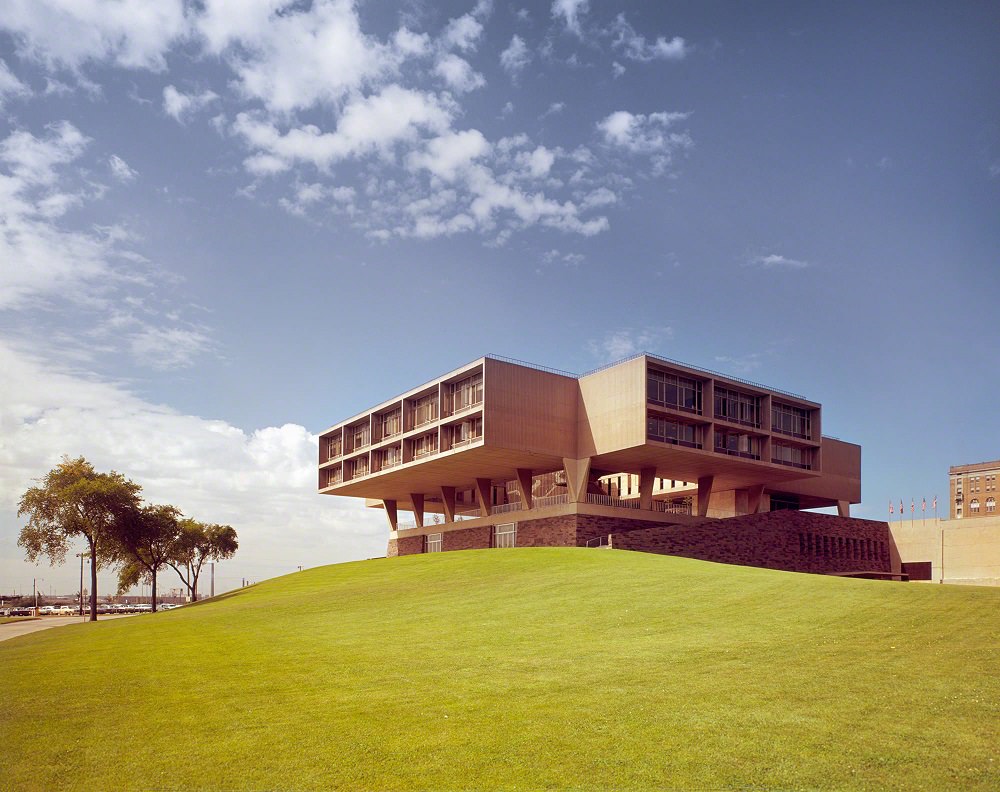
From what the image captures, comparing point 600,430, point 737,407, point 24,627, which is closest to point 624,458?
point 600,430

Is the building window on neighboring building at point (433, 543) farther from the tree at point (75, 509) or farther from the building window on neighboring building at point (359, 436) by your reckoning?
the tree at point (75, 509)

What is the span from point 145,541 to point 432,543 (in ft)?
98.2

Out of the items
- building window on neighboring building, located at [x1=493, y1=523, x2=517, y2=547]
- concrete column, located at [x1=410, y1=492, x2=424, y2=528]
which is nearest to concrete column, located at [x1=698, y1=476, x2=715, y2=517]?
building window on neighboring building, located at [x1=493, y1=523, x2=517, y2=547]

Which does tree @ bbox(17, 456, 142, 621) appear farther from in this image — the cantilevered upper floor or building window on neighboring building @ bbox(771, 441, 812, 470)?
building window on neighboring building @ bbox(771, 441, 812, 470)

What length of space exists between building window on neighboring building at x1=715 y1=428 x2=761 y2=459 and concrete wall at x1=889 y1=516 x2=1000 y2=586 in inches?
1007

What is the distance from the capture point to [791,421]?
7512 cm

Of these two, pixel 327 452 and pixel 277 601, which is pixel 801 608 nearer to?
pixel 277 601

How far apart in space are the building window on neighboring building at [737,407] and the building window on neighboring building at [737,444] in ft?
3.99

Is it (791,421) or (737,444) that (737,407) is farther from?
(791,421)

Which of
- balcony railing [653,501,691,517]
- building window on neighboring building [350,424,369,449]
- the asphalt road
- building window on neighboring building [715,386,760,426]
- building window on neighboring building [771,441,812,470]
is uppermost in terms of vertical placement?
building window on neighboring building [715,386,760,426]

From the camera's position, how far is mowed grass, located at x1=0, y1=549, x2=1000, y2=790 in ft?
40.2

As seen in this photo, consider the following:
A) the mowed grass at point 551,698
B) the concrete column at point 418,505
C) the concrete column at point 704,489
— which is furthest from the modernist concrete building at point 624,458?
the mowed grass at point 551,698

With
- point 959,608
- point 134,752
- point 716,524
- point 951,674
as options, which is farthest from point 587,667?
point 716,524

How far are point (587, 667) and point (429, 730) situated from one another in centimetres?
573
